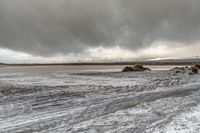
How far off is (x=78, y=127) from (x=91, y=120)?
0.97 metres

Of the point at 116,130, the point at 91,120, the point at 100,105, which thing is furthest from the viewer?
the point at 100,105

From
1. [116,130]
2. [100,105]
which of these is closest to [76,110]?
[100,105]

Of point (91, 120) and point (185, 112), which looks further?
point (185, 112)

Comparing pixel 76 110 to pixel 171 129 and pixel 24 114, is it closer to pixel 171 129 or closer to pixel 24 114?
pixel 24 114

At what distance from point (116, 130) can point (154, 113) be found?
2.91m

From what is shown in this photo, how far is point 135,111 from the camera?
10.5 m

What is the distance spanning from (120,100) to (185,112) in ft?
13.3

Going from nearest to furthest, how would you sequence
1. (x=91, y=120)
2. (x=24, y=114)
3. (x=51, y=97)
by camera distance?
(x=91, y=120)
(x=24, y=114)
(x=51, y=97)

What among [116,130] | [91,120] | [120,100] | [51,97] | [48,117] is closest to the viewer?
[116,130]

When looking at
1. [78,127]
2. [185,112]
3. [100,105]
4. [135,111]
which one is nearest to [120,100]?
[100,105]

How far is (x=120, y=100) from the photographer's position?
1327cm

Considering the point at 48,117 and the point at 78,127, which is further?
the point at 48,117

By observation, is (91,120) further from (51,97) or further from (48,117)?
(51,97)

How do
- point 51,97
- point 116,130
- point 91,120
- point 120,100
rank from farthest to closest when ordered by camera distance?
point 51,97 < point 120,100 < point 91,120 < point 116,130
